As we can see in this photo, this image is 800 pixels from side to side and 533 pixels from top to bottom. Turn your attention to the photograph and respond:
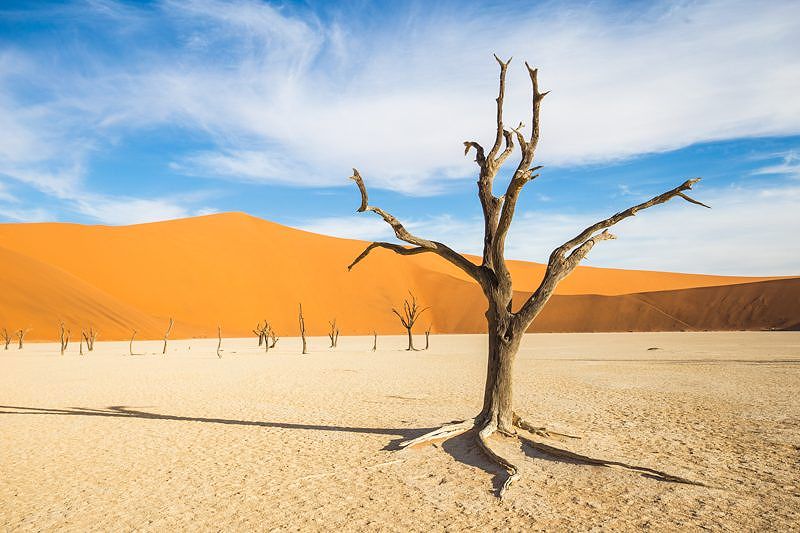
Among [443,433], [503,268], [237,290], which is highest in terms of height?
[237,290]

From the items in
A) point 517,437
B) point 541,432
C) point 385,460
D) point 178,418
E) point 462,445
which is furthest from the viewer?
point 178,418

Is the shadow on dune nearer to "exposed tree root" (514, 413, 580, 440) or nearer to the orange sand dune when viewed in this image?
"exposed tree root" (514, 413, 580, 440)

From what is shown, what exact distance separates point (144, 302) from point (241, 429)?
57.7m

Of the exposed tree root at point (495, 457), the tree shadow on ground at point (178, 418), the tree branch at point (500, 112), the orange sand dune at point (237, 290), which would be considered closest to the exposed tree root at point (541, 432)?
the exposed tree root at point (495, 457)

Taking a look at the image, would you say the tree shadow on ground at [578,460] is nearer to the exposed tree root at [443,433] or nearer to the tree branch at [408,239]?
the exposed tree root at [443,433]

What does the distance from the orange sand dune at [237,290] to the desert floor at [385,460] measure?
40798 mm

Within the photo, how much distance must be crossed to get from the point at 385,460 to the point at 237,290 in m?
66.0

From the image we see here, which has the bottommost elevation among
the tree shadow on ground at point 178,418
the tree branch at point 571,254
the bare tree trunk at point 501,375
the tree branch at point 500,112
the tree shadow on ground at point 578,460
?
the tree shadow on ground at point 178,418

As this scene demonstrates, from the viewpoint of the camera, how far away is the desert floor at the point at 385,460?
555cm

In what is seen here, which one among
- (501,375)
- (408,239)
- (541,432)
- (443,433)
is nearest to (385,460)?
(443,433)

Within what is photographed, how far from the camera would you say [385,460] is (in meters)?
7.56

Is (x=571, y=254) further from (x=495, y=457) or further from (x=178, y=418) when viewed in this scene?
(x=178, y=418)

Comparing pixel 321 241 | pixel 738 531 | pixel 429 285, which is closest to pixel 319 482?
pixel 738 531

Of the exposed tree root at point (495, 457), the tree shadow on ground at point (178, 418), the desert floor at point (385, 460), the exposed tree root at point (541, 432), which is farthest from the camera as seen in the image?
the tree shadow on ground at point (178, 418)
